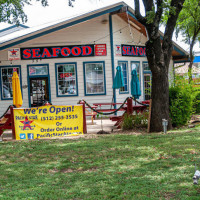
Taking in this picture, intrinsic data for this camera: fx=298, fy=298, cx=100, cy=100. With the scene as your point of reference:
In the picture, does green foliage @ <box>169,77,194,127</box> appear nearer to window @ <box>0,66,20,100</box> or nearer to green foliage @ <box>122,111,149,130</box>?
green foliage @ <box>122,111,149,130</box>

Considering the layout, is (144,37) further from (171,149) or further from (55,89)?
(171,149)

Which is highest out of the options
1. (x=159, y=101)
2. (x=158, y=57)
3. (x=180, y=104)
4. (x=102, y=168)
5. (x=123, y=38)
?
(x=123, y=38)

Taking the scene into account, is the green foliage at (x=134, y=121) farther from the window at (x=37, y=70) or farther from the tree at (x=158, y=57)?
the window at (x=37, y=70)

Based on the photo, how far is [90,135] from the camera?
10062 mm

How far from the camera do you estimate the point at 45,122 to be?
992cm

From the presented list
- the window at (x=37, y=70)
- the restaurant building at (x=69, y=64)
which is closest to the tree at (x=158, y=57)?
the restaurant building at (x=69, y=64)

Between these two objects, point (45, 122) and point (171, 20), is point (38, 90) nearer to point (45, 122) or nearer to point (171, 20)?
point (45, 122)

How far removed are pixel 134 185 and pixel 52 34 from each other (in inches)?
457

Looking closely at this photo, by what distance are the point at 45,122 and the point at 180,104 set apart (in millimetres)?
5104

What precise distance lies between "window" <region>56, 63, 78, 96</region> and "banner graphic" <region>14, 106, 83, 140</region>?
518 centimetres

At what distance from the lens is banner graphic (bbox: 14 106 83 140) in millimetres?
9836

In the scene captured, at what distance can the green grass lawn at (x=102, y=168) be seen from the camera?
459 cm

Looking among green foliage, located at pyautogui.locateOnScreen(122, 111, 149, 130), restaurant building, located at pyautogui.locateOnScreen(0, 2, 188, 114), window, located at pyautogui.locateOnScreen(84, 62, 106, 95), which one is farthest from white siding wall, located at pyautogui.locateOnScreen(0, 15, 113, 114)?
green foliage, located at pyautogui.locateOnScreen(122, 111, 149, 130)

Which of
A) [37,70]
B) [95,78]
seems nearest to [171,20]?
[95,78]
